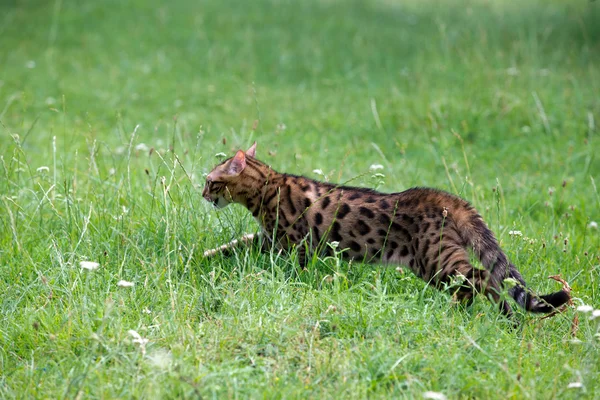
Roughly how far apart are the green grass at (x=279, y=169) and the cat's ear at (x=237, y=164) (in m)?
Result: 0.28

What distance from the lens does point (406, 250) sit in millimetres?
5184

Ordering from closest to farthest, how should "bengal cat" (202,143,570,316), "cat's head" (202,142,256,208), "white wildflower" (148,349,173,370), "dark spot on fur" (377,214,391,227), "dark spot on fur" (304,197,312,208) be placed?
"white wildflower" (148,349,173,370) < "bengal cat" (202,143,570,316) < "dark spot on fur" (377,214,391,227) < "dark spot on fur" (304,197,312,208) < "cat's head" (202,142,256,208)

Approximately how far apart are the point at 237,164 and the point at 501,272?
206 centimetres

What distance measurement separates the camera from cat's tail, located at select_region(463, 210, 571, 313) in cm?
420

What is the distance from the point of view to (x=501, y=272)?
4.71 m

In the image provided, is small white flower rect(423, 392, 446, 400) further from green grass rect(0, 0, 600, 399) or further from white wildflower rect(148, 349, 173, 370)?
white wildflower rect(148, 349, 173, 370)

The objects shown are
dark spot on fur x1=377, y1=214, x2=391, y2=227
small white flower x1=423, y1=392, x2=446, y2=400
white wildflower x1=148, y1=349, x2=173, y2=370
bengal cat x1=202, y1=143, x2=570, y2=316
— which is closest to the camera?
small white flower x1=423, y1=392, x2=446, y2=400

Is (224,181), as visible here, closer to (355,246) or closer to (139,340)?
(355,246)

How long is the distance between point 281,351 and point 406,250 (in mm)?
1412

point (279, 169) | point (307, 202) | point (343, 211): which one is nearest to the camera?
point (343, 211)

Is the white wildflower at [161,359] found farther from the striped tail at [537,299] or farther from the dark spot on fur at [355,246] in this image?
the striped tail at [537,299]

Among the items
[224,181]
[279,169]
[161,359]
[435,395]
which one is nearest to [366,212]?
[224,181]

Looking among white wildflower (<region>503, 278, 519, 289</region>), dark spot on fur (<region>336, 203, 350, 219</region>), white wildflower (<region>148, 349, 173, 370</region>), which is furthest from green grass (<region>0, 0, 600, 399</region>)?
dark spot on fur (<region>336, 203, 350, 219</region>)

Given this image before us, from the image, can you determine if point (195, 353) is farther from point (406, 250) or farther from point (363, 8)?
point (363, 8)
